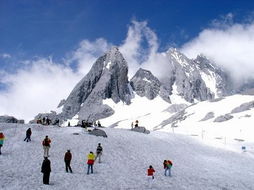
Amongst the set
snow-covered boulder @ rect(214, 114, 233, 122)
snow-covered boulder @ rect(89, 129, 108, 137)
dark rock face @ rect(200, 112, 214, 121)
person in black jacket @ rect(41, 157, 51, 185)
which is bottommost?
person in black jacket @ rect(41, 157, 51, 185)

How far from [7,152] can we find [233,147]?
44592 millimetres

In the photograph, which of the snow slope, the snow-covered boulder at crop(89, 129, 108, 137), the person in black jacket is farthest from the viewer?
the snow-covered boulder at crop(89, 129, 108, 137)

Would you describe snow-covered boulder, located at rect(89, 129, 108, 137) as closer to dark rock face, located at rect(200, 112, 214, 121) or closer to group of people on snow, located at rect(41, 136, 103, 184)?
group of people on snow, located at rect(41, 136, 103, 184)

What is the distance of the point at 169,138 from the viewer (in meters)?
62.4

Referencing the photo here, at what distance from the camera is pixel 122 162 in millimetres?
40469

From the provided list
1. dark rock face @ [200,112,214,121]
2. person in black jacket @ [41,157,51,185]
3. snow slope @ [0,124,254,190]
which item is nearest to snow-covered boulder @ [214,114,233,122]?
dark rock face @ [200,112,214,121]

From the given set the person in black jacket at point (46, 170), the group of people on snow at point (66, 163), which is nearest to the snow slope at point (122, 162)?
the person in black jacket at point (46, 170)

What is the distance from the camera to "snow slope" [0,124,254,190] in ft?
96.3

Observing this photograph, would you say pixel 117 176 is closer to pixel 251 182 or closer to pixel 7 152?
pixel 7 152

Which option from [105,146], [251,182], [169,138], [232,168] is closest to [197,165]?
[232,168]

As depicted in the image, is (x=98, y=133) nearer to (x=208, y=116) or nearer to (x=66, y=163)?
(x=66, y=163)

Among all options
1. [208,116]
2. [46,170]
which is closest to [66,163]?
[46,170]

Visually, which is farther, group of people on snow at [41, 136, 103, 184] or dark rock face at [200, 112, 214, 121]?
dark rock face at [200, 112, 214, 121]

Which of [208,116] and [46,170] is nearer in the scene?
[46,170]
